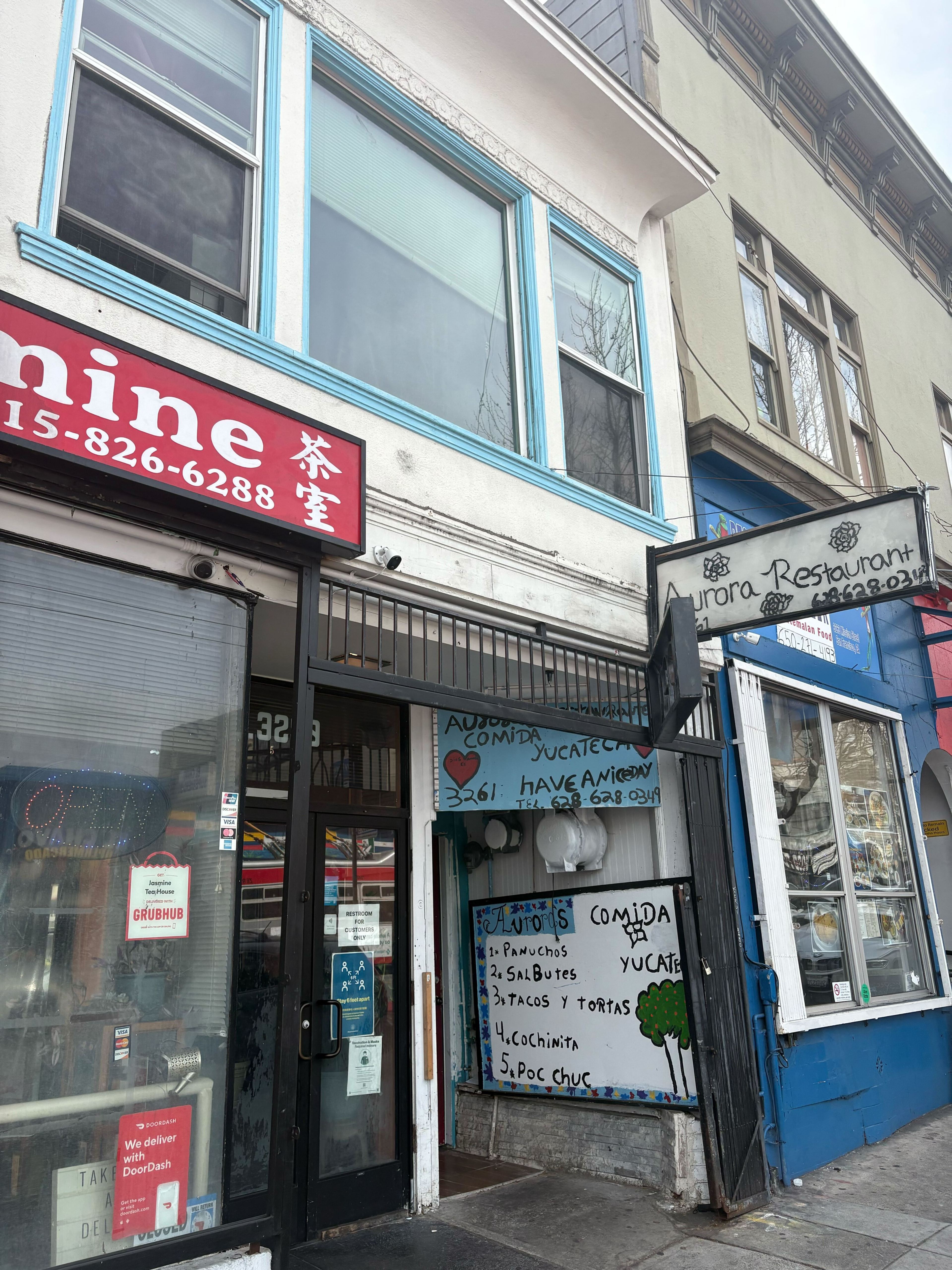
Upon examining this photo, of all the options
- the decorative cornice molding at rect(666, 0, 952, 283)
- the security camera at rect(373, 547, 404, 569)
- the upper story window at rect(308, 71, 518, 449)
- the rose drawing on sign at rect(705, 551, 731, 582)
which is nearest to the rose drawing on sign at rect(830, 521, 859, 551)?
the rose drawing on sign at rect(705, 551, 731, 582)

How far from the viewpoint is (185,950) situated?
3.78 metres

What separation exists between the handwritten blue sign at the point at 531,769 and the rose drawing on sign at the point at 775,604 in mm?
1299

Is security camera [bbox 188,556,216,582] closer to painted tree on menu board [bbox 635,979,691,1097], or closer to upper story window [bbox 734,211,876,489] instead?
painted tree on menu board [bbox 635,979,691,1097]

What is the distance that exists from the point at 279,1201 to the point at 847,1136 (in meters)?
5.06

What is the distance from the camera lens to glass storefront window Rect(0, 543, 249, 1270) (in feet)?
10.8

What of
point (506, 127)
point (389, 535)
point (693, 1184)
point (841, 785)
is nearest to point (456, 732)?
point (389, 535)

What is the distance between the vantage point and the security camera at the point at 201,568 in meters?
4.12

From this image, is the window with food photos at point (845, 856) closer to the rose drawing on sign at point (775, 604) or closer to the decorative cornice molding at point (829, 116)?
the rose drawing on sign at point (775, 604)

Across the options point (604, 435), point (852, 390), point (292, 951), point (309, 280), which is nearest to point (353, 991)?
point (292, 951)

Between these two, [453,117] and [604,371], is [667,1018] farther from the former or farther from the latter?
[453,117]

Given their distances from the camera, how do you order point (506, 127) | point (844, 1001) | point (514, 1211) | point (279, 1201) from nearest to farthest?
1. point (279, 1201)
2. point (514, 1211)
3. point (506, 127)
4. point (844, 1001)

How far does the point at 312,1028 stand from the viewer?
5418mm

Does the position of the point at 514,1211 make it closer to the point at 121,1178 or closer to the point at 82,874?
the point at 121,1178

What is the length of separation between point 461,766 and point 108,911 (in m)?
3.10
